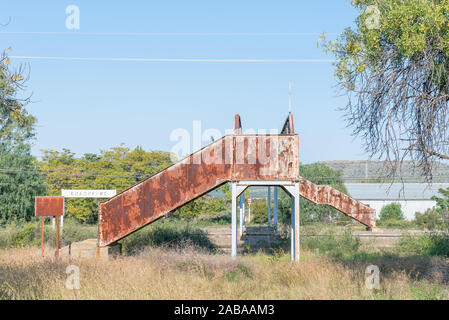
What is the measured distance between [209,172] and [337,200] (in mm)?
10830

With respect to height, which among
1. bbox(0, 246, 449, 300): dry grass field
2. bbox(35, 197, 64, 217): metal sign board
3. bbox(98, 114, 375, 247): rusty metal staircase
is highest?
bbox(98, 114, 375, 247): rusty metal staircase

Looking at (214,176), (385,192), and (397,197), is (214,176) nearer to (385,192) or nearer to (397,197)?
(397,197)

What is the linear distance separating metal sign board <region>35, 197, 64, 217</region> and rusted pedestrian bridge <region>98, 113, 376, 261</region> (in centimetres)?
174

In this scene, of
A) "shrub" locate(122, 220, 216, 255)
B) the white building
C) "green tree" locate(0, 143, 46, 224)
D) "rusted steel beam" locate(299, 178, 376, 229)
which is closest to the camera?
"shrub" locate(122, 220, 216, 255)

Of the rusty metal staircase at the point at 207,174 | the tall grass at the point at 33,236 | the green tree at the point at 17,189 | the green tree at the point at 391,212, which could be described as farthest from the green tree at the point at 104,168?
the rusty metal staircase at the point at 207,174

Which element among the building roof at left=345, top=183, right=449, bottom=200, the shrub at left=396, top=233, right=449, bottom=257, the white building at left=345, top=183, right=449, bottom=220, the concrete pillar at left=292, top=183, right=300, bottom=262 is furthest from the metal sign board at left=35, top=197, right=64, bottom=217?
the building roof at left=345, top=183, right=449, bottom=200

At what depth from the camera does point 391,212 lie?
137 ft

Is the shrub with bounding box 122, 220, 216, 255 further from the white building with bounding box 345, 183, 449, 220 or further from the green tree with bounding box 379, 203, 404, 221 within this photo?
the white building with bounding box 345, 183, 449, 220

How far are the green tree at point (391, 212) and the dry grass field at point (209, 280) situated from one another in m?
28.8

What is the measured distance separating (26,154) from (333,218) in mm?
25127

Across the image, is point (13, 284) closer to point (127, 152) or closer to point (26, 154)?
point (26, 154)

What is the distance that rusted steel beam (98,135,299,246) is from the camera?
15.5 metres

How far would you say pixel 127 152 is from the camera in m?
44.5

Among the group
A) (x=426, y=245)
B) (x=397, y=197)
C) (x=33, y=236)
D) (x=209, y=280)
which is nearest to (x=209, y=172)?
(x=209, y=280)
